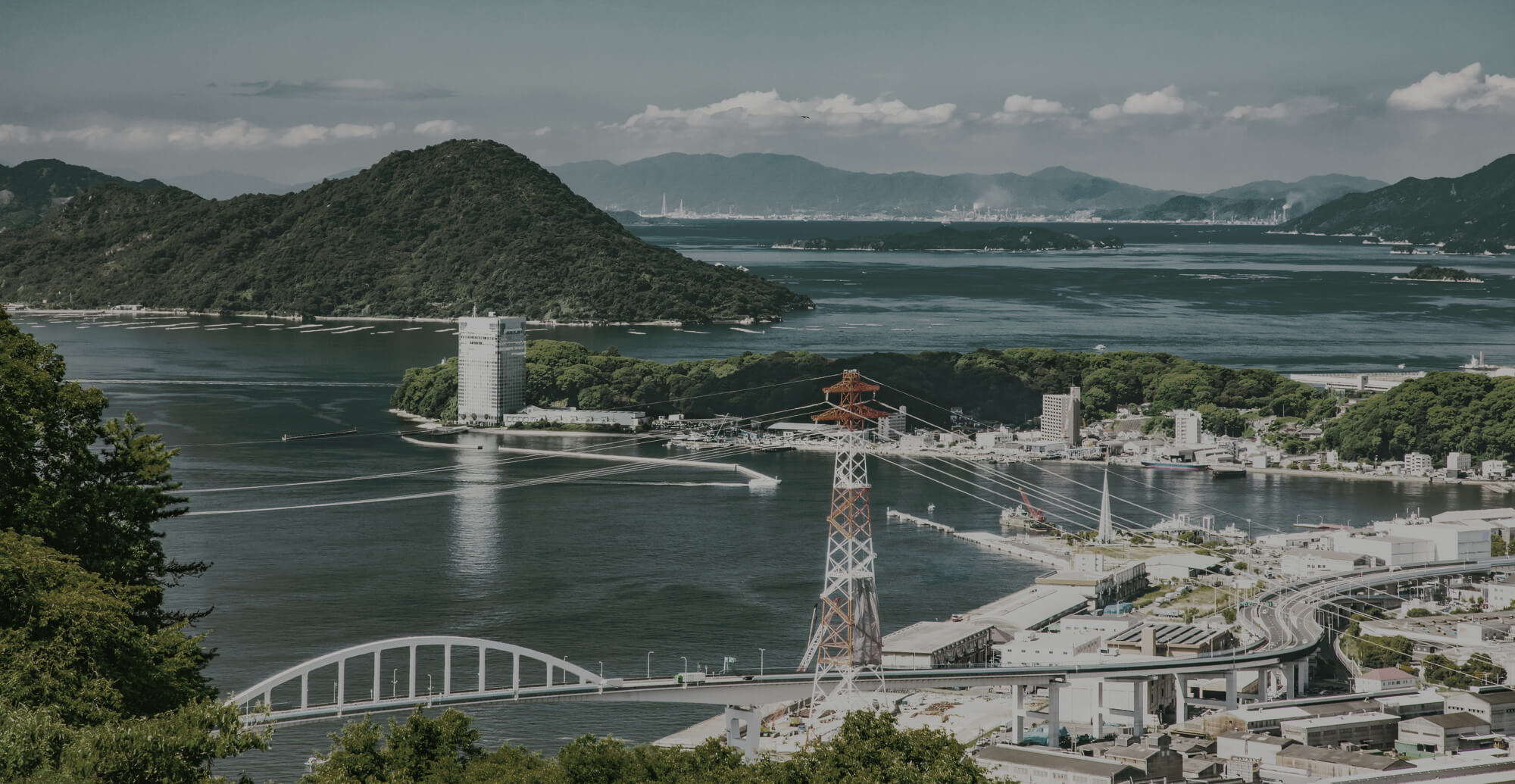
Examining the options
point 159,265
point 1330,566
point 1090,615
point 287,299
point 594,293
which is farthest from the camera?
point 159,265

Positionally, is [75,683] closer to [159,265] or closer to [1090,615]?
[1090,615]

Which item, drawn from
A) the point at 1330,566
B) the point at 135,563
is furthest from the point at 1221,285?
the point at 135,563

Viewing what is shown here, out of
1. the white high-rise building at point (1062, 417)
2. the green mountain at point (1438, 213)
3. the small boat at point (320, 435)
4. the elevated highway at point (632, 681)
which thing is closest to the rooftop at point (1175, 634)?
the elevated highway at point (632, 681)

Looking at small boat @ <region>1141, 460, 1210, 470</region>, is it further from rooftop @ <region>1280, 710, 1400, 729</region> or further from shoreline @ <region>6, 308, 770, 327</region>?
shoreline @ <region>6, 308, 770, 327</region>

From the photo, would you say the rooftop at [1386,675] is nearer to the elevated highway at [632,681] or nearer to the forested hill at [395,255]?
the elevated highway at [632,681]

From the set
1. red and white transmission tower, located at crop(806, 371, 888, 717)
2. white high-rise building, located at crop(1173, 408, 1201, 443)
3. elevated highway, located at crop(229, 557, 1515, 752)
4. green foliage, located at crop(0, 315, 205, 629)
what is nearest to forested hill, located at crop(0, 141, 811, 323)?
white high-rise building, located at crop(1173, 408, 1201, 443)

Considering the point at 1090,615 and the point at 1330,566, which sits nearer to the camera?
the point at 1090,615
